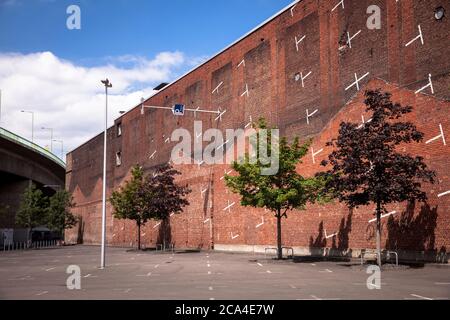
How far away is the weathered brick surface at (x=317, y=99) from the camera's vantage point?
74.9 ft

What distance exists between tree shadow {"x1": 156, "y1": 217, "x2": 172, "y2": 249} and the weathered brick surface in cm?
22

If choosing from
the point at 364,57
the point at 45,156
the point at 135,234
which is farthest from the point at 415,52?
the point at 45,156

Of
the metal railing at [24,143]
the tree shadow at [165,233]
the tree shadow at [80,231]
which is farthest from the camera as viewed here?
the tree shadow at [80,231]

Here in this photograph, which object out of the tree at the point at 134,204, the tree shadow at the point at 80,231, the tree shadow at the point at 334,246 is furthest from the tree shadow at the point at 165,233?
the tree shadow at the point at 80,231

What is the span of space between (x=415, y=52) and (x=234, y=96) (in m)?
17.8

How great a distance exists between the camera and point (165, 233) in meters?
49.2

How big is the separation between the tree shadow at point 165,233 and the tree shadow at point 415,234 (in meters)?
27.0

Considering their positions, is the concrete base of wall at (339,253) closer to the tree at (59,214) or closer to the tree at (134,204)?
the tree at (134,204)

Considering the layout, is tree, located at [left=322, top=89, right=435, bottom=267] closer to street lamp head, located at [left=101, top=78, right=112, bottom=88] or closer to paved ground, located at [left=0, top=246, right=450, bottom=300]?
paved ground, located at [left=0, top=246, right=450, bottom=300]

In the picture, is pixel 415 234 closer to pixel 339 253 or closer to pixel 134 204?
pixel 339 253

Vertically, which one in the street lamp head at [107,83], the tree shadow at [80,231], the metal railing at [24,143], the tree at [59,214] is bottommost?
the tree shadow at [80,231]
